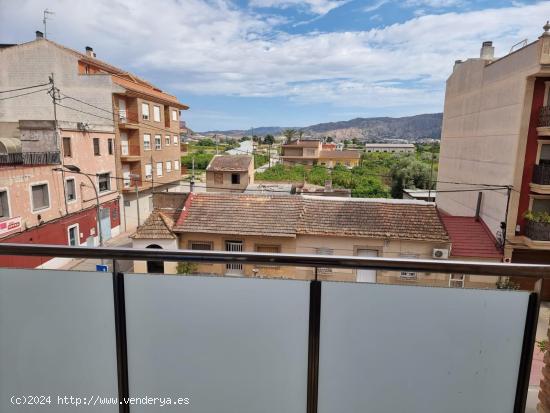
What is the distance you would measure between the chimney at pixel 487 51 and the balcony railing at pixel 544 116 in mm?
2737

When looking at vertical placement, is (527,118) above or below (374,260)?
above

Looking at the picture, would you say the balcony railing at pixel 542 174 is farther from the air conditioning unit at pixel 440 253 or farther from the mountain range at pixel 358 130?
the mountain range at pixel 358 130

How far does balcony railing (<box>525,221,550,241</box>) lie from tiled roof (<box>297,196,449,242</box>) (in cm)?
241

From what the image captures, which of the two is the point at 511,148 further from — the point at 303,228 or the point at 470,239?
the point at 303,228

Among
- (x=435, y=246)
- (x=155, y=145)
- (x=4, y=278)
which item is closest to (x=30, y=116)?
(x=155, y=145)

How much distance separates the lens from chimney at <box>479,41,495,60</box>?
31.4 feet

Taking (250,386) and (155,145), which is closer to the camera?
(250,386)

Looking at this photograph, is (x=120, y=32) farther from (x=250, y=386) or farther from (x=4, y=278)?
(x=250, y=386)

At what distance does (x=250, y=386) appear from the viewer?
957 millimetres

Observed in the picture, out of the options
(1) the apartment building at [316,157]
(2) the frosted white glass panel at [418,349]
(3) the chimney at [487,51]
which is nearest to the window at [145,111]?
(3) the chimney at [487,51]

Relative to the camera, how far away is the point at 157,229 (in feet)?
24.1

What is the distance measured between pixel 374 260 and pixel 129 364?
2.37ft

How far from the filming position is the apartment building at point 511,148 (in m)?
7.62

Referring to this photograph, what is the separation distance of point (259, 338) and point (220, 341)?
103 mm
